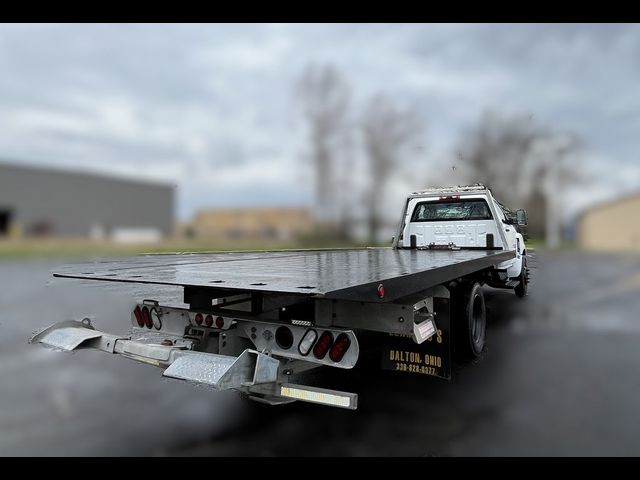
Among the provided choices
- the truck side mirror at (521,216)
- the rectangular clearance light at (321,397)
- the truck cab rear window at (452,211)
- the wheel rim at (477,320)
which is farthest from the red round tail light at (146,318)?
the truck side mirror at (521,216)

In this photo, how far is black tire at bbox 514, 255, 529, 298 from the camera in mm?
8273

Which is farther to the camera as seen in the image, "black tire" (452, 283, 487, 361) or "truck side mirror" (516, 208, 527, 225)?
"truck side mirror" (516, 208, 527, 225)

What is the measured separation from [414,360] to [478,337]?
5.18ft

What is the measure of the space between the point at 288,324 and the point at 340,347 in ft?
1.54

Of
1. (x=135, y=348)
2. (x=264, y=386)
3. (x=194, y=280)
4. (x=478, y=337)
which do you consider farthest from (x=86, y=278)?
(x=478, y=337)

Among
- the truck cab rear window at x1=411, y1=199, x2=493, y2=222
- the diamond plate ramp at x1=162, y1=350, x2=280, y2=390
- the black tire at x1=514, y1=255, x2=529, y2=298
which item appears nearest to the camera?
the diamond plate ramp at x1=162, y1=350, x2=280, y2=390

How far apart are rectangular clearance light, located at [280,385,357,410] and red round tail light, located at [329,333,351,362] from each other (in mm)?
315

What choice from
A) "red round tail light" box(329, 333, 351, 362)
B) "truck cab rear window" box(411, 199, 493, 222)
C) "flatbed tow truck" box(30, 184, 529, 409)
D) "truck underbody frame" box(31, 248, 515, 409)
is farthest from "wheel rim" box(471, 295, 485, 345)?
"red round tail light" box(329, 333, 351, 362)

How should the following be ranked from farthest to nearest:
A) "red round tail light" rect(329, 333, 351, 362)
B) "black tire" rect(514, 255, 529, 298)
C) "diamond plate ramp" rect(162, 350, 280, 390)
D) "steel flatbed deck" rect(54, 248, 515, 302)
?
1. "black tire" rect(514, 255, 529, 298)
2. "red round tail light" rect(329, 333, 351, 362)
3. "diamond plate ramp" rect(162, 350, 280, 390)
4. "steel flatbed deck" rect(54, 248, 515, 302)

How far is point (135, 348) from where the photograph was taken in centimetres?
404

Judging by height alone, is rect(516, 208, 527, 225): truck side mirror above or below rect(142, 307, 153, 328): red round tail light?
above

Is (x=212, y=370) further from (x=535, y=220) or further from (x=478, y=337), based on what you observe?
(x=535, y=220)

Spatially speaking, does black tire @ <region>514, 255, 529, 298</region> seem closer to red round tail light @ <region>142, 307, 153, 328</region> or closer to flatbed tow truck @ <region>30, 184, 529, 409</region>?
flatbed tow truck @ <region>30, 184, 529, 409</region>

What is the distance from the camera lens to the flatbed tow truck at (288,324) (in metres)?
3.24
